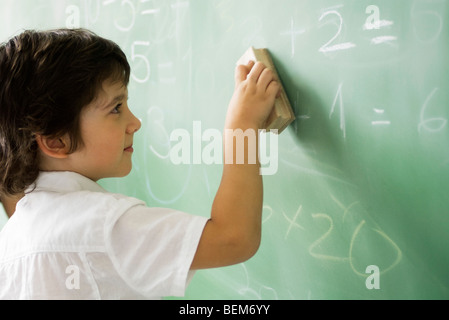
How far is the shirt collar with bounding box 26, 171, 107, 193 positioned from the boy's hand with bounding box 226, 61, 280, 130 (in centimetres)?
23

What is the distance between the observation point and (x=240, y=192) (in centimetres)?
66

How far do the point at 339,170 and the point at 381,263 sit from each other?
0.47 ft

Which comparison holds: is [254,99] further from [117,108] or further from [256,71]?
[117,108]

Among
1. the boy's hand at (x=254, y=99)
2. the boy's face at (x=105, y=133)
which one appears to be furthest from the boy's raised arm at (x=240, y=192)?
the boy's face at (x=105, y=133)

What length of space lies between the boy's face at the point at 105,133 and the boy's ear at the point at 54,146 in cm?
2

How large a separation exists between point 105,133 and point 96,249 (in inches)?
6.8

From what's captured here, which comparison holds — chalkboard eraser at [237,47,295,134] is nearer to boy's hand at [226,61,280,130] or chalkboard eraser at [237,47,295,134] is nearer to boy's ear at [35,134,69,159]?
boy's hand at [226,61,280,130]

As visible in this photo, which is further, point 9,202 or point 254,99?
point 9,202

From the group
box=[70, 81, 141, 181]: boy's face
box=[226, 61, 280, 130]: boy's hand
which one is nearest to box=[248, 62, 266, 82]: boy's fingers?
box=[226, 61, 280, 130]: boy's hand

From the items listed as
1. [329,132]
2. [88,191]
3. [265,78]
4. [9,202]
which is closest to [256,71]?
[265,78]

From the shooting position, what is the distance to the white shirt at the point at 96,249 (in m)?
0.62

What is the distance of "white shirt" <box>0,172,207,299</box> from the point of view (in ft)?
2.02

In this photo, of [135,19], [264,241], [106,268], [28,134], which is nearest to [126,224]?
[106,268]

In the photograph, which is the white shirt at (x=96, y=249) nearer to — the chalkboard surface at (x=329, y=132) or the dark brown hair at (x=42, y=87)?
the dark brown hair at (x=42, y=87)
